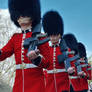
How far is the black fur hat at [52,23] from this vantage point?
4.49 meters

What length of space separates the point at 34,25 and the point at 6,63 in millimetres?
8112

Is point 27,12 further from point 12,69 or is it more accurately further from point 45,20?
point 12,69

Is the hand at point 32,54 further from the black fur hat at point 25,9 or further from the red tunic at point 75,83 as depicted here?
the red tunic at point 75,83

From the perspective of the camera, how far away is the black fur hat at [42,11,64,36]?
449cm

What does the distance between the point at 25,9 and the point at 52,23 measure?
1.86 metres

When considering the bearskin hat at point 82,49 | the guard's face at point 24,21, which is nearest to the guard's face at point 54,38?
the guard's face at point 24,21

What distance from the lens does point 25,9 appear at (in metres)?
2.84

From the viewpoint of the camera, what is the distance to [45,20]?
458 centimetres

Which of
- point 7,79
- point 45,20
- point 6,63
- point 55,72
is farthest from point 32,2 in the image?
point 6,63

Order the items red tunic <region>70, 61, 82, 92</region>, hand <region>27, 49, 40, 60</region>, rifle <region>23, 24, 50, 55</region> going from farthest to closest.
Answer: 1. red tunic <region>70, 61, 82, 92</region>
2. rifle <region>23, 24, 50, 55</region>
3. hand <region>27, 49, 40, 60</region>

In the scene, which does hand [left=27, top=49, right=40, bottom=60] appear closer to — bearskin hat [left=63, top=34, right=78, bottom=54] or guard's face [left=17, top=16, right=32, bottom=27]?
guard's face [left=17, top=16, right=32, bottom=27]

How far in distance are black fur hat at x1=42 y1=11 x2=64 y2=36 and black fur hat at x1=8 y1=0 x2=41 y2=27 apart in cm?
146

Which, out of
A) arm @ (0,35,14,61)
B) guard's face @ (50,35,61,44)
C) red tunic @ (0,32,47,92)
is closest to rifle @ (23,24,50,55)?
red tunic @ (0,32,47,92)

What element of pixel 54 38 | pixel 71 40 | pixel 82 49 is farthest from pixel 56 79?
pixel 82 49
